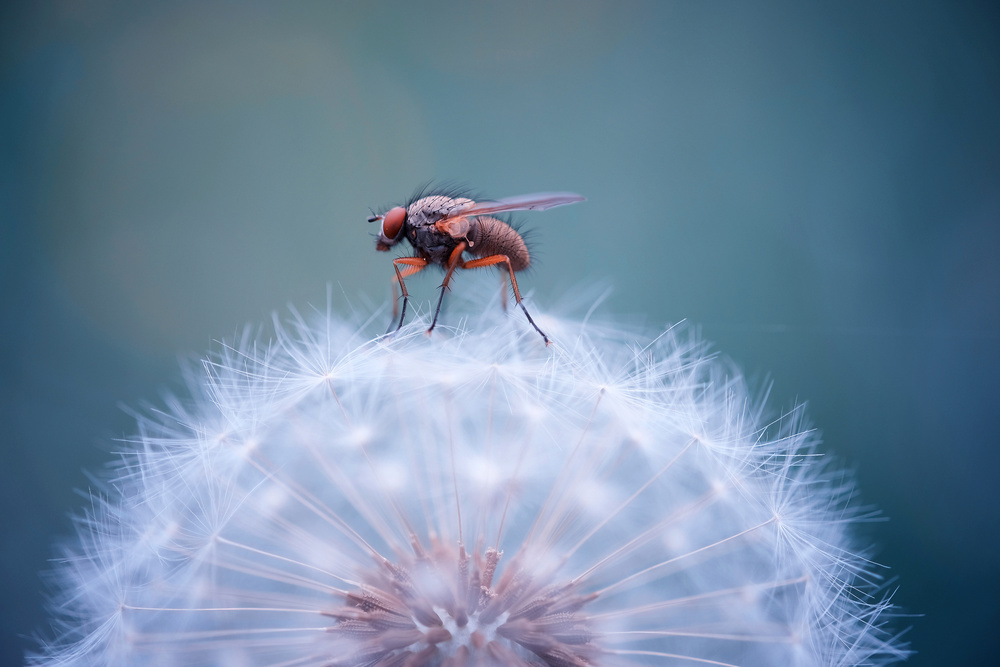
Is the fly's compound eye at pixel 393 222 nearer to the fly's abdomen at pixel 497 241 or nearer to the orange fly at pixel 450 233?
the orange fly at pixel 450 233

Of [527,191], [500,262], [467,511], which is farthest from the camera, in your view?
[527,191]

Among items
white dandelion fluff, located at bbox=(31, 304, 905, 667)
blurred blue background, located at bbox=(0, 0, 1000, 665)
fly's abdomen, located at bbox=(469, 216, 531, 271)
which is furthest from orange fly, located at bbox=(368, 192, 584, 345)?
blurred blue background, located at bbox=(0, 0, 1000, 665)

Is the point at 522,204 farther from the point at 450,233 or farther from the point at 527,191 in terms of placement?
the point at 527,191

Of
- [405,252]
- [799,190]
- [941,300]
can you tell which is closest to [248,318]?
[405,252]

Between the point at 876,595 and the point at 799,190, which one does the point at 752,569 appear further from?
the point at 799,190

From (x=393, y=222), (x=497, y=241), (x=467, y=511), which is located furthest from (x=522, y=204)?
(x=467, y=511)

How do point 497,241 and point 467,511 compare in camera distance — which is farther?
point 497,241
